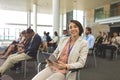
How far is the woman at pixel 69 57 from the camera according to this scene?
7.81ft

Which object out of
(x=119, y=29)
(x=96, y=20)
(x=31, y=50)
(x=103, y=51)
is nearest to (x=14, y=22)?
(x=96, y=20)

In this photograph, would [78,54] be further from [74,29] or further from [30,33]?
[30,33]

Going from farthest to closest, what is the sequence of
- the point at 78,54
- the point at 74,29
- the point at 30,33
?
the point at 30,33
the point at 74,29
the point at 78,54

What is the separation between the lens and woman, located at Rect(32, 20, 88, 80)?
2381 mm

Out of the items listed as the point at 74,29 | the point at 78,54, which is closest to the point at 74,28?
the point at 74,29

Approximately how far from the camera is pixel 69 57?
98.6 inches

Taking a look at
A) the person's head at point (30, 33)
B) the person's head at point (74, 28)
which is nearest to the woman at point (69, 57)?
the person's head at point (74, 28)

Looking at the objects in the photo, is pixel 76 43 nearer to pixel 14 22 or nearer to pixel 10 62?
pixel 10 62

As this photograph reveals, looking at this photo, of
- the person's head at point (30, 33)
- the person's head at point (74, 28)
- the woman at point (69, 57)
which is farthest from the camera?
the person's head at point (30, 33)

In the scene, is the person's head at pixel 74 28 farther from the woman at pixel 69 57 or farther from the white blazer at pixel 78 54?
the white blazer at pixel 78 54

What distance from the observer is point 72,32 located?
8.59ft

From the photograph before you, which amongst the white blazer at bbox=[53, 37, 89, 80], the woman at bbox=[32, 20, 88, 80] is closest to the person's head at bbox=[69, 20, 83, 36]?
the woman at bbox=[32, 20, 88, 80]

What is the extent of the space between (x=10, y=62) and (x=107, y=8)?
16274 millimetres

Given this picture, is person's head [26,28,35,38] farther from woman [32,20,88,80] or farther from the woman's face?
the woman's face
